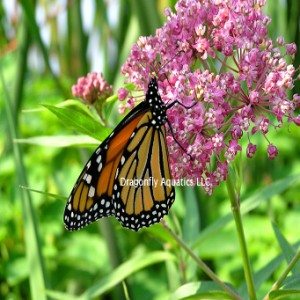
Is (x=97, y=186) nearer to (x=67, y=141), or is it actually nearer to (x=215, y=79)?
(x=67, y=141)

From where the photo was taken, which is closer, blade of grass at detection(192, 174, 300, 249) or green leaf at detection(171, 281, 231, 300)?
green leaf at detection(171, 281, 231, 300)

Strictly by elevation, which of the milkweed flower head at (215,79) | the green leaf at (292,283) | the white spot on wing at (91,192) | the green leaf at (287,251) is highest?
the milkweed flower head at (215,79)

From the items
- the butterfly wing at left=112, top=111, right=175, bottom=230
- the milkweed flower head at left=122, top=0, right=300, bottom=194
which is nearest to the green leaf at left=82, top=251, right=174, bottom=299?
the butterfly wing at left=112, top=111, right=175, bottom=230

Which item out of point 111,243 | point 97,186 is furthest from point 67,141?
point 111,243

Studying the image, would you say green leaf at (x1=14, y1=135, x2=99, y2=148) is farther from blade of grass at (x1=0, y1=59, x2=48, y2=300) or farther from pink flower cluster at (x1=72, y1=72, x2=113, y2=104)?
blade of grass at (x1=0, y1=59, x2=48, y2=300)

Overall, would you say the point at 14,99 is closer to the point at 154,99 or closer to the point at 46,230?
the point at 46,230

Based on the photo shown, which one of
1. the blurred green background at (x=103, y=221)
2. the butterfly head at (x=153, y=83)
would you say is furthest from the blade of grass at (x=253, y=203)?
the butterfly head at (x=153, y=83)

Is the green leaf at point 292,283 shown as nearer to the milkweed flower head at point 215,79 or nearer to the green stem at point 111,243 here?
the milkweed flower head at point 215,79
